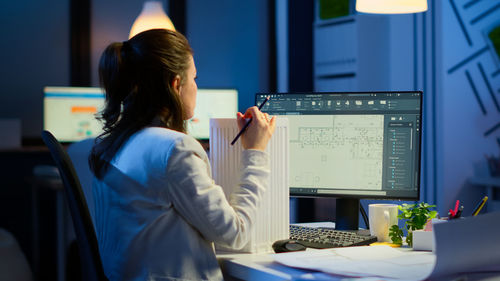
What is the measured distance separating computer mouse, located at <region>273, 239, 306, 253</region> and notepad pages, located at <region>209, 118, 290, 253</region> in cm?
3

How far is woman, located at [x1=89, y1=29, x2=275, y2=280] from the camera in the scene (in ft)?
4.33

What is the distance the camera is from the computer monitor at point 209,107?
457 centimetres

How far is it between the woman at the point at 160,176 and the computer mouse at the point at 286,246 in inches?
5.6

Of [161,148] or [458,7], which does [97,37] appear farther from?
[161,148]

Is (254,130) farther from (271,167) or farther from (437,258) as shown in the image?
(437,258)

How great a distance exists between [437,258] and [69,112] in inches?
135

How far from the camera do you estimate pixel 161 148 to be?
1.32 metres

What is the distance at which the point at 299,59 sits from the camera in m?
4.71

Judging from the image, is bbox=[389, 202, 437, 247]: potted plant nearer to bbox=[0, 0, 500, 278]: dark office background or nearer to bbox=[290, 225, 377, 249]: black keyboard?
bbox=[290, 225, 377, 249]: black keyboard

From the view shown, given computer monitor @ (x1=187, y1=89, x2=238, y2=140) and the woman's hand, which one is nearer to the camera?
the woman's hand

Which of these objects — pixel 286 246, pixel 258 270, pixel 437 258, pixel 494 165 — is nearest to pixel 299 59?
pixel 494 165

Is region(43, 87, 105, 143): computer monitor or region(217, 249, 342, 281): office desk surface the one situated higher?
region(43, 87, 105, 143): computer monitor

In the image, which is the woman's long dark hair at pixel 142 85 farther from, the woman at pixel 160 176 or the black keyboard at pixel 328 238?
the black keyboard at pixel 328 238

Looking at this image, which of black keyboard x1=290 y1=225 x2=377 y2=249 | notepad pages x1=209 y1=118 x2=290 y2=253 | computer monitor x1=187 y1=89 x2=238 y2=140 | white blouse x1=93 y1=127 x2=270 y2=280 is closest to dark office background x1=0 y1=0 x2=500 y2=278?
computer monitor x1=187 y1=89 x2=238 y2=140
